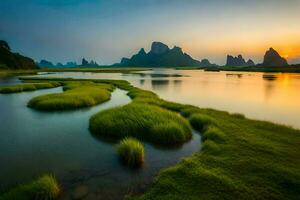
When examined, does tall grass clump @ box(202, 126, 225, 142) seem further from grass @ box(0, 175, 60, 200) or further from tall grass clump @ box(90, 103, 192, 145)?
grass @ box(0, 175, 60, 200)

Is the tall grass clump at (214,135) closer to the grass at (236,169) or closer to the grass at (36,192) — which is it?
the grass at (236,169)

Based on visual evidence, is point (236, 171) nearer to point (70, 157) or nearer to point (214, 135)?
point (214, 135)

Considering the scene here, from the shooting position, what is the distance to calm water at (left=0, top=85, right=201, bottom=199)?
1073 cm

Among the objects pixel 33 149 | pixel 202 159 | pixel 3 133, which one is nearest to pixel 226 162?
pixel 202 159

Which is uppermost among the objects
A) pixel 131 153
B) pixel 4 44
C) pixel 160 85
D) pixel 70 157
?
pixel 4 44

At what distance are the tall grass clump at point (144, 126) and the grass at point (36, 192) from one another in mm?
8579

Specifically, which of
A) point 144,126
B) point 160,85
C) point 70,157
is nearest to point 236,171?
point 144,126

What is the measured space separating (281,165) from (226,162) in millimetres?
2890

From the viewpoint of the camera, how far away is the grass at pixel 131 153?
43.2ft

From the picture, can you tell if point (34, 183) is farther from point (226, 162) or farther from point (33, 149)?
point (226, 162)

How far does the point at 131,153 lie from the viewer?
43.8 ft

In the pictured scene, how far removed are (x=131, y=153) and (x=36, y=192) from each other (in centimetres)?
553

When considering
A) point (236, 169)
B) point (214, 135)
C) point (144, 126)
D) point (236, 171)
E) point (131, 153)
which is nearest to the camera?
point (236, 171)

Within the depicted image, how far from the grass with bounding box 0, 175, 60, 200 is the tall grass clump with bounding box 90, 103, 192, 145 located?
858 centimetres
